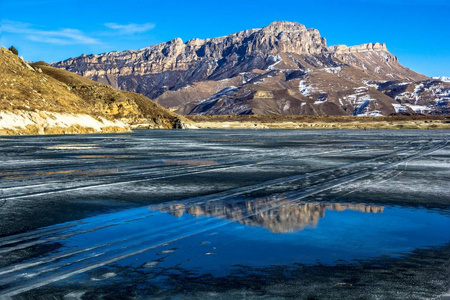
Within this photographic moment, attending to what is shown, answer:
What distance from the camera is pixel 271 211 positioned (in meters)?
10.3

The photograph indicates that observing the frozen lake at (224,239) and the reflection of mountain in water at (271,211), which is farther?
the reflection of mountain in water at (271,211)

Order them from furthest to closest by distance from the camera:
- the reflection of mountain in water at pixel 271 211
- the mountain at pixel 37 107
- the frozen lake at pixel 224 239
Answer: the mountain at pixel 37 107
the reflection of mountain in water at pixel 271 211
the frozen lake at pixel 224 239

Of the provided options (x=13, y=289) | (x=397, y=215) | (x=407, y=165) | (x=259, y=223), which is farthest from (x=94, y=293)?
(x=407, y=165)

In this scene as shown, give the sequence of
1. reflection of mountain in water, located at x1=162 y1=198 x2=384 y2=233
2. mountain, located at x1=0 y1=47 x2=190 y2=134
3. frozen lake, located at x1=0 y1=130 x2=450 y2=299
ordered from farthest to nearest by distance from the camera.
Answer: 1. mountain, located at x1=0 y1=47 x2=190 y2=134
2. reflection of mountain in water, located at x1=162 y1=198 x2=384 y2=233
3. frozen lake, located at x1=0 y1=130 x2=450 y2=299

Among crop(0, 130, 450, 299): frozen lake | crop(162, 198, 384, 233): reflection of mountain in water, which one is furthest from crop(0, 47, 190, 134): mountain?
crop(162, 198, 384, 233): reflection of mountain in water

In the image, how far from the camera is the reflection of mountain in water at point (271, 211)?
30.0 ft

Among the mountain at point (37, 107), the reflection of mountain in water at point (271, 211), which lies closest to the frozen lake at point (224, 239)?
the reflection of mountain in water at point (271, 211)

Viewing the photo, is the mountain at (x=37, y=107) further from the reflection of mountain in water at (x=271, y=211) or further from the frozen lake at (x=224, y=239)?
the reflection of mountain in water at (x=271, y=211)

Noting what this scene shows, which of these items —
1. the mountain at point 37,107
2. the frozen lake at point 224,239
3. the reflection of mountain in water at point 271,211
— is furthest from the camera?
the mountain at point 37,107

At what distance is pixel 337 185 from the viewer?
14852 mm

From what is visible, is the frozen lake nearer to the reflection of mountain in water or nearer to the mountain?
the reflection of mountain in water

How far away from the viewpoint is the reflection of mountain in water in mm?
9148

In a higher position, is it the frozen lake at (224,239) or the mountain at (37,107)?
the mountain at (37,107)

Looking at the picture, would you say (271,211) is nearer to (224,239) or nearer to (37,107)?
(224,239)
